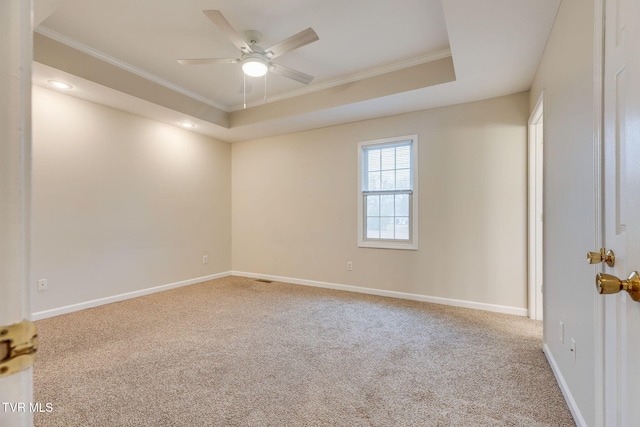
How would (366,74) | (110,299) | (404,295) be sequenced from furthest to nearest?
(404,295) < (110,299) < (366,74)

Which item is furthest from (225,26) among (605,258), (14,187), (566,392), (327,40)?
(566,392)

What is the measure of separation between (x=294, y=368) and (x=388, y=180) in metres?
2.77

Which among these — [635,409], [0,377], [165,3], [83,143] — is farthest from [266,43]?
[635,409]

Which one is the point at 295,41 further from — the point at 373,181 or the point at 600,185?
the point at 373,181

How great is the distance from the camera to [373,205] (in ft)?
13.8

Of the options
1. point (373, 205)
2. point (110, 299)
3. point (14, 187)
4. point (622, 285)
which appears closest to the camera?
point (14, 187)

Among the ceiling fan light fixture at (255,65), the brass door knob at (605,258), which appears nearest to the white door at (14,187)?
the brass door knob at (605,258)

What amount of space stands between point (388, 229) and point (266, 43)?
2.71m

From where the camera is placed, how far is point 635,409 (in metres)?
0.78

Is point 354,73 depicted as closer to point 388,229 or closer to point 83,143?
point 388,229

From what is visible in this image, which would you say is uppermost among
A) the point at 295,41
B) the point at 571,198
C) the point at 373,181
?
the point at 295,41

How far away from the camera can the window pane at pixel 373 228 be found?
13.7ft

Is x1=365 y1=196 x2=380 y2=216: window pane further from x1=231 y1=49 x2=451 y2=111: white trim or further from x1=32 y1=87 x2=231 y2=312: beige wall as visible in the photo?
x1=32 y1=87 x2=231 y2=312: beige wall

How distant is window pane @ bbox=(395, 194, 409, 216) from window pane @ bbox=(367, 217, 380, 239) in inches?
12.4
